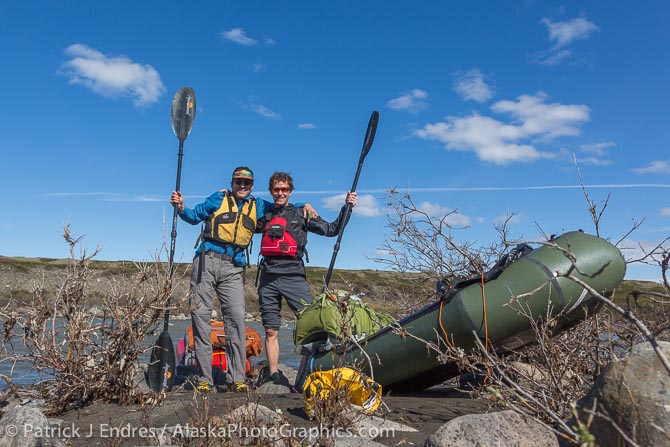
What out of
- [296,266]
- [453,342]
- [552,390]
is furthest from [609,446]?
[296,266]

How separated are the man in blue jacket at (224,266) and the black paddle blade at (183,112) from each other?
4.53 ft

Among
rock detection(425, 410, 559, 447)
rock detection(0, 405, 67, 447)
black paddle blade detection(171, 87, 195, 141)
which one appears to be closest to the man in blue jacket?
black paddle blade detection(171, 87, 195, 141)

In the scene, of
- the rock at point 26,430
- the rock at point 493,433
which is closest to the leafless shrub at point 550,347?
the rock at point 493,433

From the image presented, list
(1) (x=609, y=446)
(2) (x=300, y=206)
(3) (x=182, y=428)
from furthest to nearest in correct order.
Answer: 1. (2) (x=300, y=206)
2. (3) (x=182, y=428)
3. (1) (x=609, y=446)

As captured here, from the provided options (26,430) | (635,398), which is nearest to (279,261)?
(26,430)

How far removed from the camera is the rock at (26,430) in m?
3.35

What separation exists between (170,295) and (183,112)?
10.1ft

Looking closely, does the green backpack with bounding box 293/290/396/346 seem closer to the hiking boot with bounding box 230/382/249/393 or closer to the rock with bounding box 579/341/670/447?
the hiking boot with bounding box 230/382/249/393

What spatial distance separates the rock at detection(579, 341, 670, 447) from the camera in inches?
86.6

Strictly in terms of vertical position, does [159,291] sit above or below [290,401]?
above

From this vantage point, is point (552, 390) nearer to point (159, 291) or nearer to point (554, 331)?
point (554, 331)

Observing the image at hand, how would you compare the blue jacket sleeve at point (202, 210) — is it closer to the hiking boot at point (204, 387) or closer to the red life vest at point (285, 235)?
the red life vest at point (285, 235)

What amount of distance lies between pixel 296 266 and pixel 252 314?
79.2 ft

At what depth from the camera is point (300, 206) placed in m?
6.36
